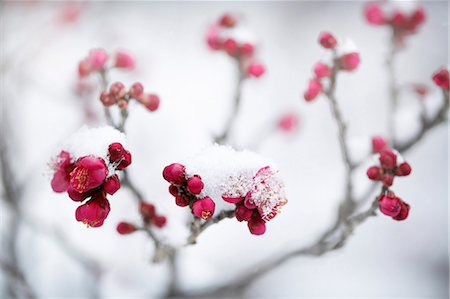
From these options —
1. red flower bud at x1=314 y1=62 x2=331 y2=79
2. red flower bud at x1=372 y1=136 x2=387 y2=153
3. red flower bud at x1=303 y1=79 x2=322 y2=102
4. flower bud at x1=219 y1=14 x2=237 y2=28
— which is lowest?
red flower bud at x1=372 y1=136 x2=387 y2=153

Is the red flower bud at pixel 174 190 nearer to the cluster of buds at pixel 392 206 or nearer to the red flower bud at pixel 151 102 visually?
the red flower bud at pixel 151 102

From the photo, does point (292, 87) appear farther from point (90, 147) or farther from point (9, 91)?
point (90, 147)

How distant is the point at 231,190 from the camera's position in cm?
105

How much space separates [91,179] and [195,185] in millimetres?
246

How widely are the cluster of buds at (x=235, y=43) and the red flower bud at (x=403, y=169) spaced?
0.72 m

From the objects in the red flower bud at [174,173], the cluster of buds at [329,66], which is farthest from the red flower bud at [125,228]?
the cluster of buds at [329,66]

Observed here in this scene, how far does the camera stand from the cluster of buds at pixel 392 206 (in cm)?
119

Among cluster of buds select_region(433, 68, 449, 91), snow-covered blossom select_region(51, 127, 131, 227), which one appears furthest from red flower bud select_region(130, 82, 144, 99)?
cluster of buds select_region(433, 68, 449, 91)

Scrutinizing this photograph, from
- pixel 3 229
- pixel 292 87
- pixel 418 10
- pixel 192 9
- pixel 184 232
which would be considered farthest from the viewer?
pixel 192 9

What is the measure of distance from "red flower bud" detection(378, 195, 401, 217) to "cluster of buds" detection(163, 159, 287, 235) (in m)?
0.33

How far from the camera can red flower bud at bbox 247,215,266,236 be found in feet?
3.48

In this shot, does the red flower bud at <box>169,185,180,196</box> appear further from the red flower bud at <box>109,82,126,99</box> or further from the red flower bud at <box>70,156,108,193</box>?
the red flower bud at <box>109,82,126,99</box>

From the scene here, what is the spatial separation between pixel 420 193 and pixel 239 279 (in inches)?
72.3

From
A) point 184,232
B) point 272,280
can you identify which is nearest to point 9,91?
point 184,232
